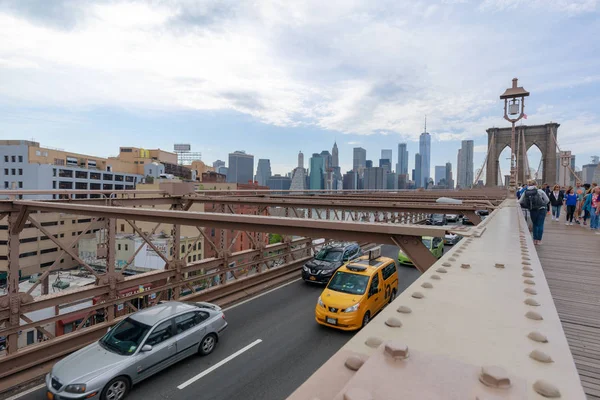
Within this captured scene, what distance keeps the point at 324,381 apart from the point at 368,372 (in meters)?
0.15

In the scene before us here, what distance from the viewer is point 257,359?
8281mm

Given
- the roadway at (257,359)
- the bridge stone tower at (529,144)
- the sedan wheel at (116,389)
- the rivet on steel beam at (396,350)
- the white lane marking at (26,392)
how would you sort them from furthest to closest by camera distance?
the bridge stone tower at (529,144) < the roadway at (257,359) < the white lane marking at (26,392) < the sedan wheel at (116,389) < the rivet on steel beam at (396,350)

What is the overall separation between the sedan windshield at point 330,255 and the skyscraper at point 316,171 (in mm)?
139377

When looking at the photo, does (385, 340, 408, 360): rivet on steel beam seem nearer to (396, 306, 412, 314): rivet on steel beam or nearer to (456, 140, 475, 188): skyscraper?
(396, 306, 412, 314): rivet on steel beam

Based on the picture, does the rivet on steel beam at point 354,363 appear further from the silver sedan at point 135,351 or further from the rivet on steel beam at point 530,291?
the silver sedan at point 135,351

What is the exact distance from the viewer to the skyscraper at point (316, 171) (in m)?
162

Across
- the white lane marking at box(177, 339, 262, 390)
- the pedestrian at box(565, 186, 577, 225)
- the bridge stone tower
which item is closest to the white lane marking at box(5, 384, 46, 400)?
the white lane marking at box(177, 339, 262, 390)

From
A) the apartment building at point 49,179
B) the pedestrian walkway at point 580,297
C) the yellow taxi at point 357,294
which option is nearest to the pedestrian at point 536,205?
the pedestrian walkway at point 580,297

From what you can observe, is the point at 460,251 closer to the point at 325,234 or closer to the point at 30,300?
the point at 325,234

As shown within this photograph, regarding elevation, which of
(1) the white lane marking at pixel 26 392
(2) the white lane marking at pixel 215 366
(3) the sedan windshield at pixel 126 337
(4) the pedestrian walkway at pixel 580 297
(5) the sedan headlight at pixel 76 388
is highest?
(4) the pedestrian walkway at pixel 580 297

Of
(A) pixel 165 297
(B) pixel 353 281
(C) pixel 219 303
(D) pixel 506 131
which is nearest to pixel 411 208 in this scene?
(B) pixel 353 281

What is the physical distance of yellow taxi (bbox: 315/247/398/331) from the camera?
970cm

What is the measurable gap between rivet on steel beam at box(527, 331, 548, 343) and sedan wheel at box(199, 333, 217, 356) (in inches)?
336

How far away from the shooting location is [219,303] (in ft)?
38.5
